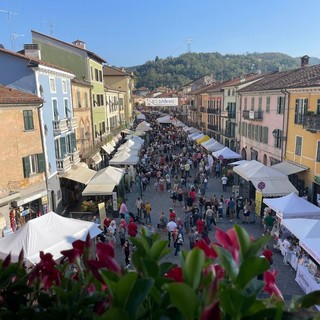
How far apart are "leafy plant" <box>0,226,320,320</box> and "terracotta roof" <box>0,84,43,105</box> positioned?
598 inches

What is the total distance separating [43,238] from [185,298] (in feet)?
33.3

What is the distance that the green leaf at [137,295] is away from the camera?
159cm

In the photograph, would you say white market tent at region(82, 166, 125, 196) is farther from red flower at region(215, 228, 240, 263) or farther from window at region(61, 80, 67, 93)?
red flower at region(215, 228, 240, 263)

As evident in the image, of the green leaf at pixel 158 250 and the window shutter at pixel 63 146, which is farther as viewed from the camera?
the window shutter at pixel 63 146

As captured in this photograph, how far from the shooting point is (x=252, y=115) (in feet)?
104

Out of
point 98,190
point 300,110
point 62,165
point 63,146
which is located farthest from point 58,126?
point 300,110

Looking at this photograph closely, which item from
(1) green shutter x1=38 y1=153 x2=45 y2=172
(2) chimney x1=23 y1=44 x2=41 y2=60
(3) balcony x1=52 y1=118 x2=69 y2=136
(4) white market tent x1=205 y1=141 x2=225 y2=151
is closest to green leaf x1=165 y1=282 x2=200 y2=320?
(1) green shutter x1=38 y1=153 x2=45 y2=172

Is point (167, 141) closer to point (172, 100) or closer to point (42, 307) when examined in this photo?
point (172, 100)

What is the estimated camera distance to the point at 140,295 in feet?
5.28

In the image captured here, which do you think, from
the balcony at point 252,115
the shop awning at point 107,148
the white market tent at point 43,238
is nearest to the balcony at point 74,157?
the shop awning at point 107,148

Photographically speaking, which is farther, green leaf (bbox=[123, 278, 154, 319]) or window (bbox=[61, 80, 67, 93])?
window (bbox=[61, 80, 67, 93])

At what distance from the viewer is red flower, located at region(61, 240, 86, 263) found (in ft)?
8.00

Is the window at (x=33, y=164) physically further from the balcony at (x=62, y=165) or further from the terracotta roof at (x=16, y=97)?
the terracotta roof at (x=16, y=97)

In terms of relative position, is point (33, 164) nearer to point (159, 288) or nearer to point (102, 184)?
point (102, 184)
